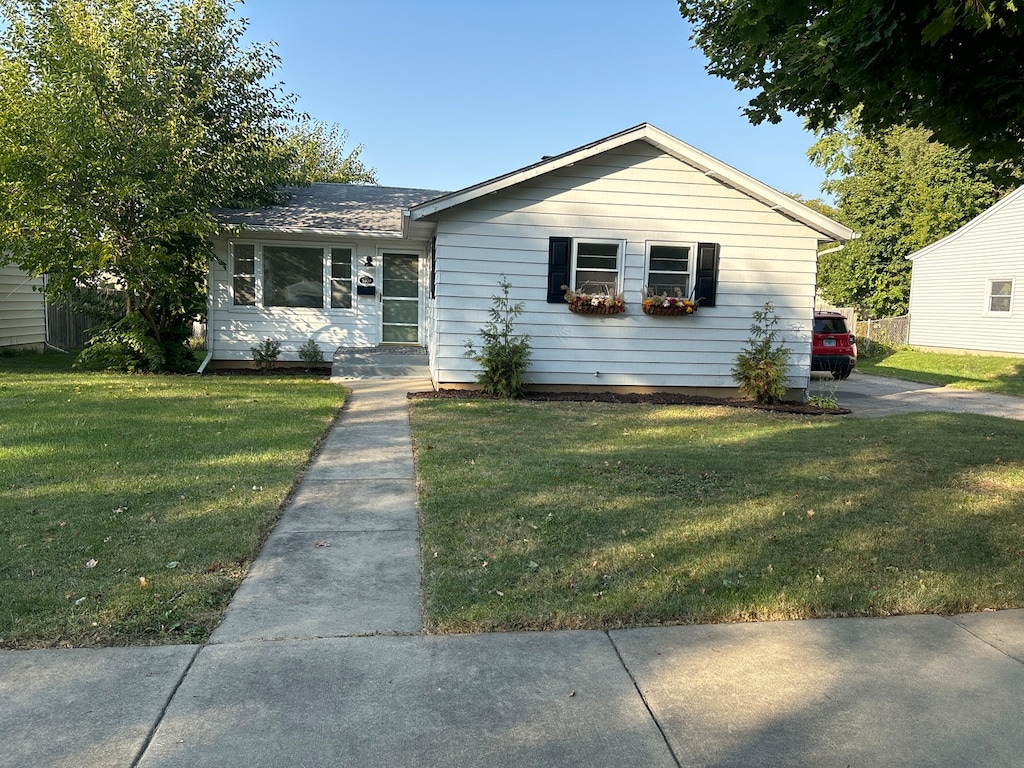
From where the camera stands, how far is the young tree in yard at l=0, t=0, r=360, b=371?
1123 centimetres

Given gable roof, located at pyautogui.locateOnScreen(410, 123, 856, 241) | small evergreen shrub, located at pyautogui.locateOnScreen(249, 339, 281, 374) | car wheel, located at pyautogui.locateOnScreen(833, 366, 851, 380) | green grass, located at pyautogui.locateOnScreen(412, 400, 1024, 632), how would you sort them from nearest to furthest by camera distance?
green grass, located at pyautogui.locateOnScreen(412, 400, 1024, 632) < gable roof, located at pyautogui.locateOnScreen(410, 123, 856, 241) < small evergreen shrub, located at pyautogui.locateOnScreen(249, 339, 281, 374) < car wheel, located at pyautogui.locateOnScreen(833, 366, 851, 380)

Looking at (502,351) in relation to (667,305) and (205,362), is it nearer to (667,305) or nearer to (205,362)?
(667,305)

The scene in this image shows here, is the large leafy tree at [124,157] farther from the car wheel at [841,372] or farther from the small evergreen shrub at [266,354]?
the car wheel at [841,372]

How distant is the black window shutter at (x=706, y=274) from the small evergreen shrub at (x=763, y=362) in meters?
0.94

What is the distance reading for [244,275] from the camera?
14.4 meters

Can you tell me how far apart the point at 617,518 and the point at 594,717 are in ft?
7.79

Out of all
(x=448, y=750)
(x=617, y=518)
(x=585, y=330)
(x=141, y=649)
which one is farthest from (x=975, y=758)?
(x=585, y=330)

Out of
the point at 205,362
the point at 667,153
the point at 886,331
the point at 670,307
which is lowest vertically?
the point at 205,362

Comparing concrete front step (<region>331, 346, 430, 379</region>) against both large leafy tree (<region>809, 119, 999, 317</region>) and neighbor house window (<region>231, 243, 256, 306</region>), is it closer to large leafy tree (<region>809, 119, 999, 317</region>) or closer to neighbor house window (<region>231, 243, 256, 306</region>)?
neighbor house window (<region>231, 243, 256, 306</region>)

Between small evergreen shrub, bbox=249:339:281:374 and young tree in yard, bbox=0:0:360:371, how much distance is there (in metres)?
1.34

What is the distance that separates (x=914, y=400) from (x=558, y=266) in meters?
7.81

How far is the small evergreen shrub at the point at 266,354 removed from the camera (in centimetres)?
1436

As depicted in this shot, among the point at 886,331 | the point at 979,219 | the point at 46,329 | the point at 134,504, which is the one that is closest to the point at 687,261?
the point at 134,504

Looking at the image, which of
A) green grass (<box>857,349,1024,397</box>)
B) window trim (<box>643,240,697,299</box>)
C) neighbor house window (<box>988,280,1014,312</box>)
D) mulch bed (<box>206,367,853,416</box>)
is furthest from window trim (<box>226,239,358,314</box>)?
neighbor house window (<box>988,280,1014,312</box>)
